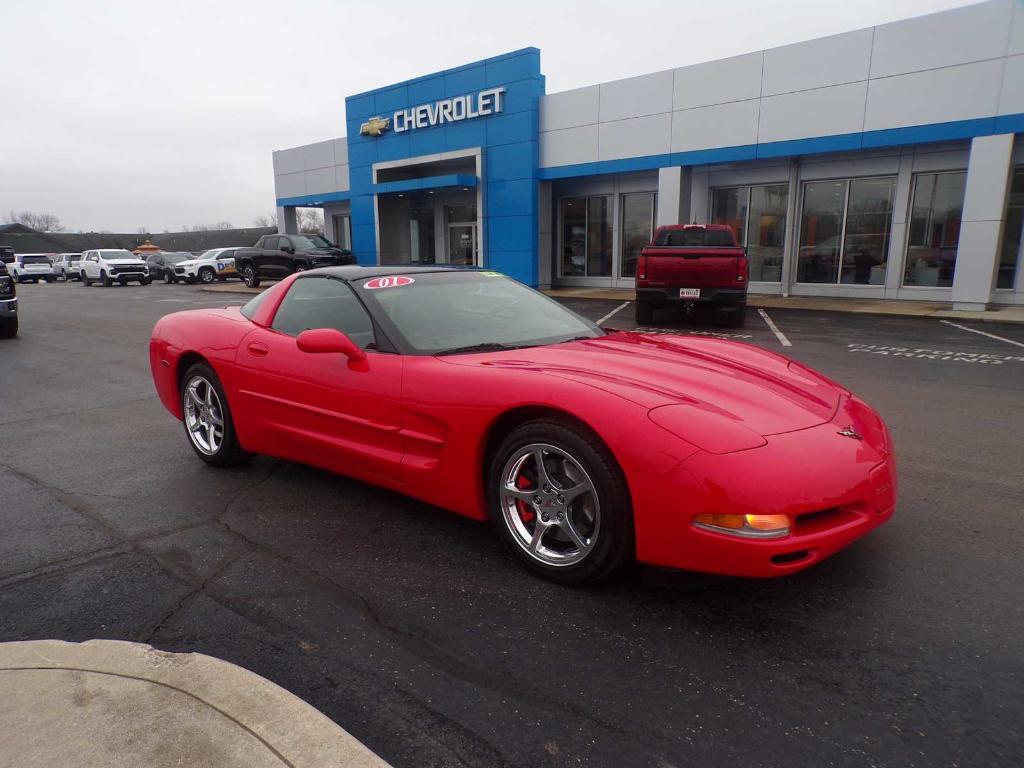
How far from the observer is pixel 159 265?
3556 centimetres

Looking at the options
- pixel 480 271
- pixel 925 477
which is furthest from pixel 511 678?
pixel 925 477

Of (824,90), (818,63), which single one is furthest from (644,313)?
(818,63)

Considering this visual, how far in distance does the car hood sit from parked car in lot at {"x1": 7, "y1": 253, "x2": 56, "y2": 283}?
44906mm

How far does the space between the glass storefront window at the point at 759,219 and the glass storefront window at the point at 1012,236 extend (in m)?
4.97

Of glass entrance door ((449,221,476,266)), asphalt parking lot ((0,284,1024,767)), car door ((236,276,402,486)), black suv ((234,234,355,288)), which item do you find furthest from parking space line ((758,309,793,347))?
black suv ((234,234,355,288))

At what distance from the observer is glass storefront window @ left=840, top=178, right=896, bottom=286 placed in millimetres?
17125

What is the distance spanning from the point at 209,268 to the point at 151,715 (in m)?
33.8

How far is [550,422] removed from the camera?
2.85m

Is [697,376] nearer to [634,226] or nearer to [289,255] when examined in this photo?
[634,226]

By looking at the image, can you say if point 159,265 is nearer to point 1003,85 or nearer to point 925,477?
point 1003,85

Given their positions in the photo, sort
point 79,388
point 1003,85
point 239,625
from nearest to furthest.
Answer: point 239,625 < point 79,388 < point 1003,85

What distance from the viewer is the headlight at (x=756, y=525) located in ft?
7.95

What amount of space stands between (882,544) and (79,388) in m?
7.78

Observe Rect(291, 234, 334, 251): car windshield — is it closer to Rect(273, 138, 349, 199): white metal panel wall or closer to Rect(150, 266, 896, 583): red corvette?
Rect(273, 138, 349, 199): white metal panel wall
